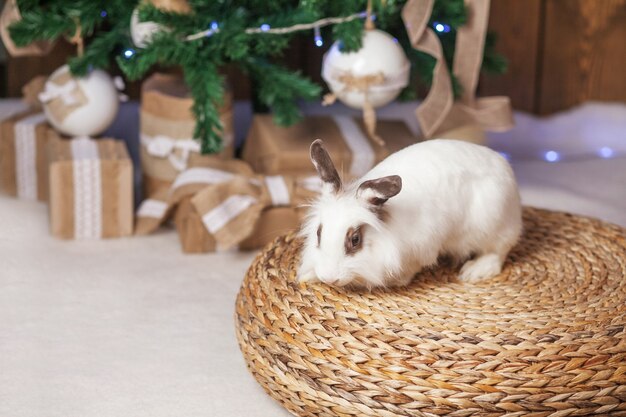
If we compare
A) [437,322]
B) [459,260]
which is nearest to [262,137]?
[459,260]

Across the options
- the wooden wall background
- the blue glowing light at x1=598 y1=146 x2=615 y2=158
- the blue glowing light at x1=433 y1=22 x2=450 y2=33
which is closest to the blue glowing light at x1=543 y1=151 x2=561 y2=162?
the blue glowing light at x1=598 y1=146 x2=615 y2=158

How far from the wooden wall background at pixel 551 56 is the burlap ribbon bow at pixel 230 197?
94 cm

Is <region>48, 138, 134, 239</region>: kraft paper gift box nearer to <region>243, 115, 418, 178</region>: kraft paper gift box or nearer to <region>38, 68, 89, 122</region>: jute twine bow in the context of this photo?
<region>38, 68, 89, 122</region>: jute twine bow

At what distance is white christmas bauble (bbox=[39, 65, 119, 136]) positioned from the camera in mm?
2129

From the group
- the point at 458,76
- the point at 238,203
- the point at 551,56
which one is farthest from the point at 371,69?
the point at 551,56

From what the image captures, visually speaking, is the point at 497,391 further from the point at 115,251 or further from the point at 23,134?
the point at 23,134

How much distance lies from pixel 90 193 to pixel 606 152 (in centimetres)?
154

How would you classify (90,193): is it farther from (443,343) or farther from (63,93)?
(443,343)

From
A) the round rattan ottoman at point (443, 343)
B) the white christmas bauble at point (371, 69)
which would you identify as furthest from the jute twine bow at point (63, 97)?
the round rattan ottoman at point (443, 343)

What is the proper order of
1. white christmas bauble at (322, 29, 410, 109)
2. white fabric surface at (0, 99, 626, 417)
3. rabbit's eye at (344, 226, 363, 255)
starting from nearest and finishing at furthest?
rabbit's eye at (344, 226, 363, 255) → white fabric surface at (0, 99, 626, 417) → white christmas bauble at (322, 29, 410, 109)

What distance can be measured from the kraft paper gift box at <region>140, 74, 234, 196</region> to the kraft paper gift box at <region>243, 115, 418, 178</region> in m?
0.11

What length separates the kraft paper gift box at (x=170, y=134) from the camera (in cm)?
208

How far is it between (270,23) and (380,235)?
84 centimetres

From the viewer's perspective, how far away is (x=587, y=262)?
151cm
